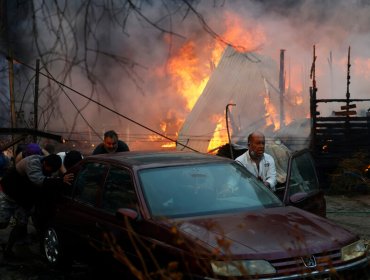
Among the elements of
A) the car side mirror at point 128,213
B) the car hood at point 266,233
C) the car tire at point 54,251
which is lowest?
the car tire at point 54,251

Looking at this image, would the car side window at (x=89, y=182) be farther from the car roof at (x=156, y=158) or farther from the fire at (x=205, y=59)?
the fire at (x=205, y=59)

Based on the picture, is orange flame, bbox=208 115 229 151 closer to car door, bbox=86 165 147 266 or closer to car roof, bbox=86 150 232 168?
car roof, bbox=86 150 232 168

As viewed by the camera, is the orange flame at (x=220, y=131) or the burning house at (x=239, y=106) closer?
the burning house at (x=239, y=106)

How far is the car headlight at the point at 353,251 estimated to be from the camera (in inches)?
172

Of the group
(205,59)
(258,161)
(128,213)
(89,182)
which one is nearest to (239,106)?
(205,59)

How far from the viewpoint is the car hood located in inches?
161

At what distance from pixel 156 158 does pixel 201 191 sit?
724 millimetres

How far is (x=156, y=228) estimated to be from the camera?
178 inches

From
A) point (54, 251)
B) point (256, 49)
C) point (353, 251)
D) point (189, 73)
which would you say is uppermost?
point (256, 49)

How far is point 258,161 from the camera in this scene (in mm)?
6750

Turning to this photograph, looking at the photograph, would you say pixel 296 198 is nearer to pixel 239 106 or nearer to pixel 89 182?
pixel 89 182

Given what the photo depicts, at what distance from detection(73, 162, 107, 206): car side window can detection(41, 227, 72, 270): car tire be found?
593 mm

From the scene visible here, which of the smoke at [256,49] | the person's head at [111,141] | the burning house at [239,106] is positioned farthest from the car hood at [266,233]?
the burning house at [239,106]

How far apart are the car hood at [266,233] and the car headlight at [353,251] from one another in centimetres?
4
